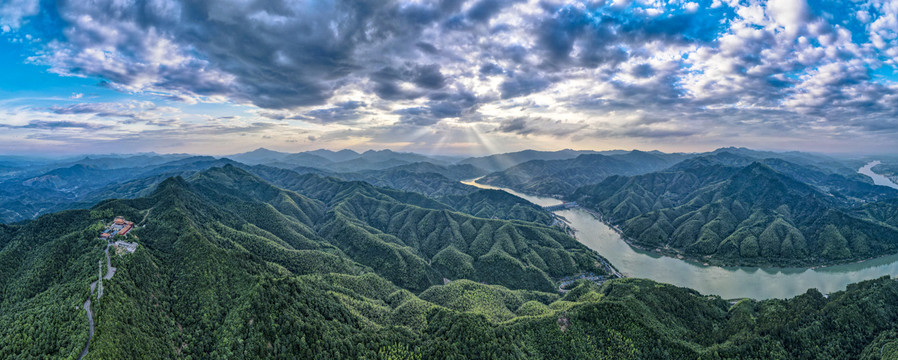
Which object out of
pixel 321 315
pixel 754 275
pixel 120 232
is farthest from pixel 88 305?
pixel 754 275

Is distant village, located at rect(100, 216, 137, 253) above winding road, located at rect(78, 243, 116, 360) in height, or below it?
above

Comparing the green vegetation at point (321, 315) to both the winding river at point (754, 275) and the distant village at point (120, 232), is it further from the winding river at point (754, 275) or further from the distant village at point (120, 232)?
the winding river at point (754, 275)

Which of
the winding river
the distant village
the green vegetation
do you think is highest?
the distant village

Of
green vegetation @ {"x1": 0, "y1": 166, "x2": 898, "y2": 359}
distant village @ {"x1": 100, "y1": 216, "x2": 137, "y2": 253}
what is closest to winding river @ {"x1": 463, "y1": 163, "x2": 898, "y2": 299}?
green vegetation @ {"x1": 0, "y1": 166, "x2": 898, "y2": 359}

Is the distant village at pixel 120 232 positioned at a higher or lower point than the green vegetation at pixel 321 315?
higher

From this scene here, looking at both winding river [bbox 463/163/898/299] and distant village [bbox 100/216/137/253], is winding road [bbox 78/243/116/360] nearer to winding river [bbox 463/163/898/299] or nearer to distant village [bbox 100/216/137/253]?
distant village [bbox 100/216/137/253]

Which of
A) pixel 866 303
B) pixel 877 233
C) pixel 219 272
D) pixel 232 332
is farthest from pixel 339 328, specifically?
→ pixel 877 233

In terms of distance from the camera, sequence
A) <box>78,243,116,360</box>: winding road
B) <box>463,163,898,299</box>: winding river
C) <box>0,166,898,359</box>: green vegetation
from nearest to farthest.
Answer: <box>78,243,116,360</box>: winding road
<box>0,166,898,359</box>: green vegetation
<box>463,163,898,299</box>: winding river

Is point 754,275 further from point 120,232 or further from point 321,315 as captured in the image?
point 120,232

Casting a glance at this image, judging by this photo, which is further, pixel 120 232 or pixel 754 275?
pixel 754 275

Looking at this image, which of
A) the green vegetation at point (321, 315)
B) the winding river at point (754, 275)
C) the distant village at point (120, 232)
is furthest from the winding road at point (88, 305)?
the winding river at point (754, 275)

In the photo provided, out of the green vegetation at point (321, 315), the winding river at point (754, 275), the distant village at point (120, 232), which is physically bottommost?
the winding river at point (754, 275)

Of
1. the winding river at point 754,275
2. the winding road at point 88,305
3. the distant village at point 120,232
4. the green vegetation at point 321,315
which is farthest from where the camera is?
the winding river at point 754,275

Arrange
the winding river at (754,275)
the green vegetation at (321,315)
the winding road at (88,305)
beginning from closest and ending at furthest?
the winding road at (88,305), the green vegetation at (321,315), the winding river at (754,275)
